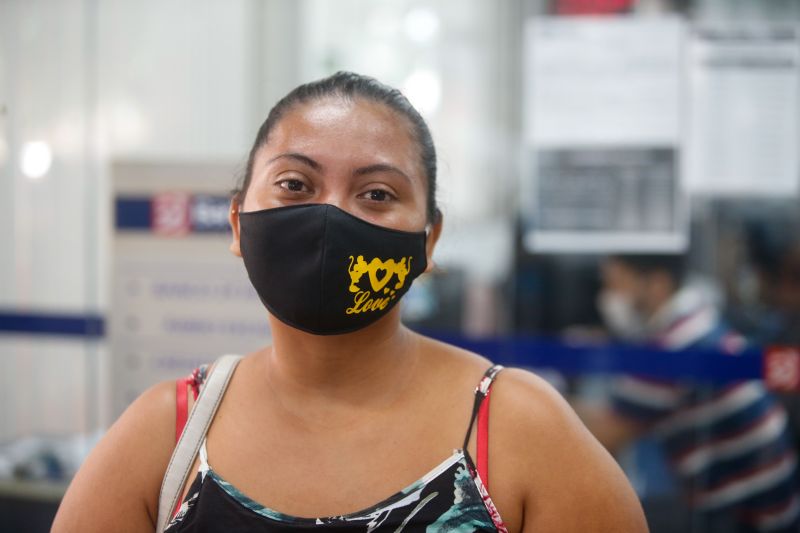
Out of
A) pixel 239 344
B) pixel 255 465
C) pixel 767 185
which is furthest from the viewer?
pixel 767 185

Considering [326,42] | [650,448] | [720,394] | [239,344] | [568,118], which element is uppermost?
[326,42]

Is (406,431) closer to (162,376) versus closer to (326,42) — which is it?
(162,376)

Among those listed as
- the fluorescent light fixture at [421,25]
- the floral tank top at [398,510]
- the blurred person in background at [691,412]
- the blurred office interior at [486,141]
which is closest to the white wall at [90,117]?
the blurred office interior at [486,141]

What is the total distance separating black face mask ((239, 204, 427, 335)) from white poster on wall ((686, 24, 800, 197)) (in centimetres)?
264

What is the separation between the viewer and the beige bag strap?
1564 mm

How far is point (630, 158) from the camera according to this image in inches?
154

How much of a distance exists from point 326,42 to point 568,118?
108cm

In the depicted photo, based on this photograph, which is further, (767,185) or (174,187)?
(767,185)

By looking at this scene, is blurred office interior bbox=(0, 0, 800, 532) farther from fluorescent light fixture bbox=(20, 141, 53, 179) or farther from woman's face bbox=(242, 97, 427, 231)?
woman's face bbox=(242, 97, 427, 231)

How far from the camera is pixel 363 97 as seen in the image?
5.34ft

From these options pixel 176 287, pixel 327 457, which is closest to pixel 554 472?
pixel 327 457

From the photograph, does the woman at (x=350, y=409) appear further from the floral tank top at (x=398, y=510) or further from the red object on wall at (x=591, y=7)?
the red object on wall at (x=591, y=7)

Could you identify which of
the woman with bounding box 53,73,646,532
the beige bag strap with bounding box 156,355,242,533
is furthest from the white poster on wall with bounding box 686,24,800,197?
the beige bag strap with bounding box 156,355,242,533

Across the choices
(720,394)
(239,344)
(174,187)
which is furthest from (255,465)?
(720,394)
